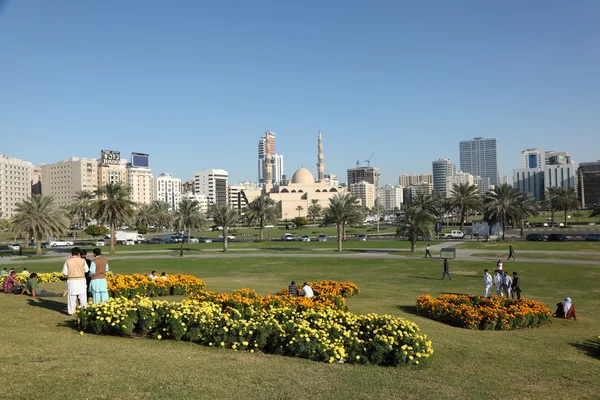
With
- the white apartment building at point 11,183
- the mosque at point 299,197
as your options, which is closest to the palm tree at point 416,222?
the mosque at point 299,197

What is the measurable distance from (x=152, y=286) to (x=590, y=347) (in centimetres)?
1613

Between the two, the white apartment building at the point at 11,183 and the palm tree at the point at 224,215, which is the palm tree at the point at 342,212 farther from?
the white apartment building at the point at 11,183

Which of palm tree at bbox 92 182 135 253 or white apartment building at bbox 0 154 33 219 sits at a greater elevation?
white apartment building at bbox 0 154 33 219

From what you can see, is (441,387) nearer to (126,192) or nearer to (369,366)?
(369,366)

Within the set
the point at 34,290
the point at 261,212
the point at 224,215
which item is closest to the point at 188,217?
the point at 224,215

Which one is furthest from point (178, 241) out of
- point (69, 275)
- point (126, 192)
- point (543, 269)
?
point (69, 275)

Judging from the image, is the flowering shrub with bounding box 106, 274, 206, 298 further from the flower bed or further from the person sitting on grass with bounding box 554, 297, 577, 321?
the person sitting on grass with bounding box 554, 297, 577, 321

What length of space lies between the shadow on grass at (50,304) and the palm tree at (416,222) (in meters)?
39.5

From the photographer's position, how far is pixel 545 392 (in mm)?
9078

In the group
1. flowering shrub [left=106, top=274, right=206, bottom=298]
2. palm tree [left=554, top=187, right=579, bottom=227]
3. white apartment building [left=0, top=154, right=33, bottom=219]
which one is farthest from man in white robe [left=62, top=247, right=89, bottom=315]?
white apartment building [left=0, top=154, right=33, bottom=219]

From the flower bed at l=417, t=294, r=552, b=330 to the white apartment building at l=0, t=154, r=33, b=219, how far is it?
202020mm

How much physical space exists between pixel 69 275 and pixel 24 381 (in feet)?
19.5

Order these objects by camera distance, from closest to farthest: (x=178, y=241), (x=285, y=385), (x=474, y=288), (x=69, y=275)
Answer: (x=285, y=385) → (x=69, y=275) → (x=474, y=288) → (x=178, y=241)

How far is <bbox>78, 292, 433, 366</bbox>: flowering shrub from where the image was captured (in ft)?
35.5
